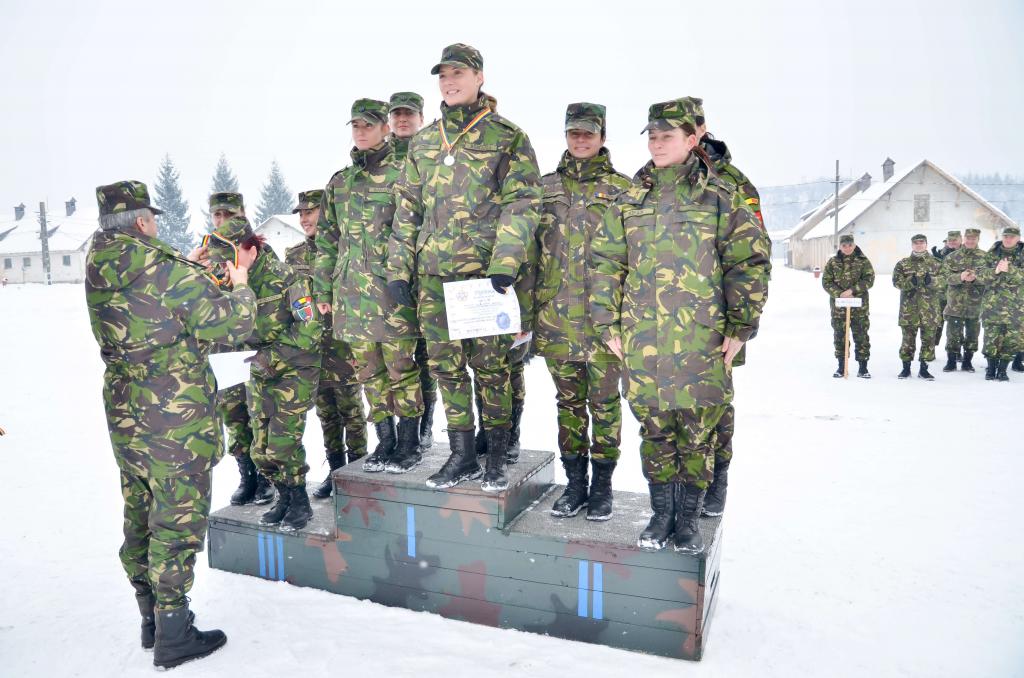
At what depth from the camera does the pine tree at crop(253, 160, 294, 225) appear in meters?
54.1

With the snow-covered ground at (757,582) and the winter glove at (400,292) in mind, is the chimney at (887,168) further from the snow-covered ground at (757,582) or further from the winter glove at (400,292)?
the winter glove at (400,292)

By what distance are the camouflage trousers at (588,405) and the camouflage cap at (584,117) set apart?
1279 millimetres

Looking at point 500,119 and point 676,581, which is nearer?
point 676,581

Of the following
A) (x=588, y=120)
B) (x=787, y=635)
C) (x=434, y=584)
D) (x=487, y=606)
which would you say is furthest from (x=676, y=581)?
(x=588, y=120)

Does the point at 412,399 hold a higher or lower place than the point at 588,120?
lower

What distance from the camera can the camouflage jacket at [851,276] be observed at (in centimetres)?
982

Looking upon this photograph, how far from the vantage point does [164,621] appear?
10.2 feet

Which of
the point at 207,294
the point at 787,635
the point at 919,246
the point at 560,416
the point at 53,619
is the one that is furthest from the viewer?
the point at 919,246

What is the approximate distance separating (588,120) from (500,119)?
48 cm

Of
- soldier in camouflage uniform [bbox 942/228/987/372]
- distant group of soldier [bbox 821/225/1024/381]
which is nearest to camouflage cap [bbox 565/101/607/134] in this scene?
distant group of soldier [bbox 821/225/1024/381]

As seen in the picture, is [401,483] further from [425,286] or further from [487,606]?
[425,286]

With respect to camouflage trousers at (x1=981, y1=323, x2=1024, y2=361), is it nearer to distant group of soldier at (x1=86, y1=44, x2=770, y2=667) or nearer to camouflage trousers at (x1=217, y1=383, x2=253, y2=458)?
distant group of soldier at (x1=86, y1=44, x2=770, y2=667)

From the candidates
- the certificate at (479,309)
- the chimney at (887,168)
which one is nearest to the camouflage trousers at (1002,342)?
the certificate at (479,309)

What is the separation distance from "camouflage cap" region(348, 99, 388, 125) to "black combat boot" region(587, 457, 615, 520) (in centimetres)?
238
